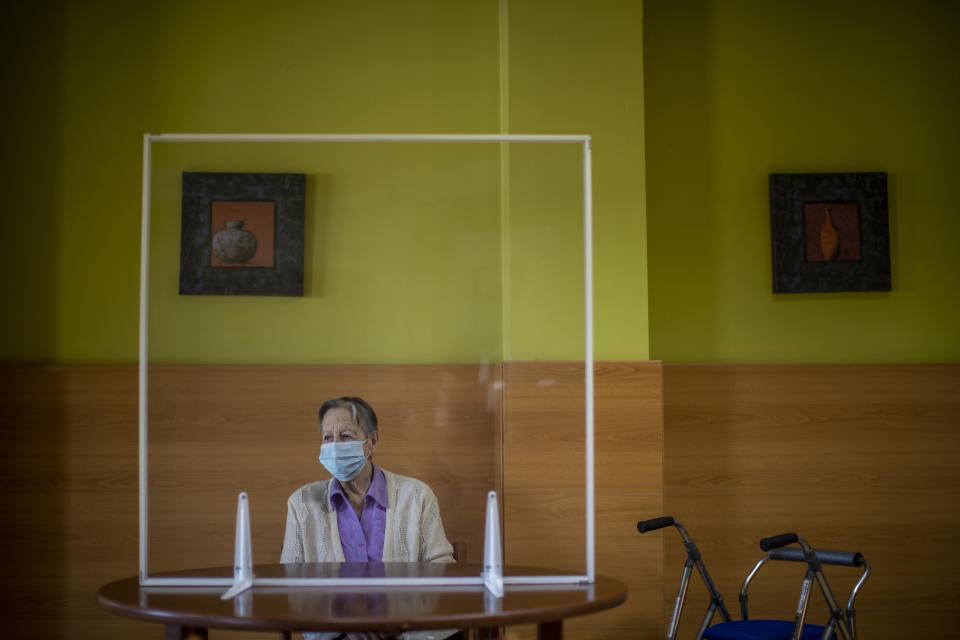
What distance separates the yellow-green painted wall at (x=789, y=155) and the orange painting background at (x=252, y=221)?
192 centimetres

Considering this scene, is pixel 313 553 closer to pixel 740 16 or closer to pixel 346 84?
pixel 346 84

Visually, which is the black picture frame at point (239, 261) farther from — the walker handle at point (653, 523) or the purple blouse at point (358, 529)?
the walker handle at point (653, 523)

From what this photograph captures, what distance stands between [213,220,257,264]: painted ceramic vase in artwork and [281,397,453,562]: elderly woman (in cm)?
47

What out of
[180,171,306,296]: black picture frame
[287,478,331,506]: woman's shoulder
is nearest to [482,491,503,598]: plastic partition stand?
[287,478,331,506]: woman's shoulder

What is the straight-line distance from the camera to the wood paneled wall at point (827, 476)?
3988 millimetres

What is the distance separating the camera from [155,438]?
2.65m

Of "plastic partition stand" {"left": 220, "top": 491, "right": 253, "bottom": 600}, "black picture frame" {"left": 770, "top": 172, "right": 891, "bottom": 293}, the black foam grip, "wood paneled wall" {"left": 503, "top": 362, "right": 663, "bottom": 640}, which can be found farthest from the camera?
"black picture frame" {"left": 770, "top": 172, "right": 891, "bottom": 293}

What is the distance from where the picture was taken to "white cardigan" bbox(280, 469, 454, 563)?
8.73ft

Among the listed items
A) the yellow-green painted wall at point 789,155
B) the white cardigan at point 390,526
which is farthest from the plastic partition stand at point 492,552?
the yellow-green painted wall at point 789,155

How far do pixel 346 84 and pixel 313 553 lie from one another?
2.01m

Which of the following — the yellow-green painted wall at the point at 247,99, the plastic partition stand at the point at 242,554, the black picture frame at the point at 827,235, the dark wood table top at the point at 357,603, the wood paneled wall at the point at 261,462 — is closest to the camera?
the dark wood table top at the point at 357,603

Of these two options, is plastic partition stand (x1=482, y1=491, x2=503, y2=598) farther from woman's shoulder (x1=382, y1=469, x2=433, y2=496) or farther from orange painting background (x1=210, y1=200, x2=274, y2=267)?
orange painting background (x1=210, y1=200, x2=274, y2=267)

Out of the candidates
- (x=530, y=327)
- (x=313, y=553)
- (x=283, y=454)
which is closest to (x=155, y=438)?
(x=283, y=454)

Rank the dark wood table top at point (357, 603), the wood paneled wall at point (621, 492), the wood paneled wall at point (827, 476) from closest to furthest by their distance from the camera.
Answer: the dark wood table top at point (357, 603), the wood paneled wall at point (621, 492), the wood paneled wall at point (827, 476)
